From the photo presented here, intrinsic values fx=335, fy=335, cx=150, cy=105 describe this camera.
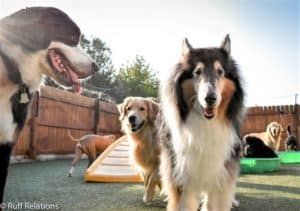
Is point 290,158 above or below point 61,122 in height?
below

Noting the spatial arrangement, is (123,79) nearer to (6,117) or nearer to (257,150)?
(257,150)

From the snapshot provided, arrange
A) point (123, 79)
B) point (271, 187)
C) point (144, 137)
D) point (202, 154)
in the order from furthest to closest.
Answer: point (123, 79), point (271, 187), point (144, 137), point (202, 154)

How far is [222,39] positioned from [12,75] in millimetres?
1003

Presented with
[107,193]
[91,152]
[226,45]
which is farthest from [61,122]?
[226,45]

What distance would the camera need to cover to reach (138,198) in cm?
237

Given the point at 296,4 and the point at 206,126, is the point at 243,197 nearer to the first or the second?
the point at 206,126

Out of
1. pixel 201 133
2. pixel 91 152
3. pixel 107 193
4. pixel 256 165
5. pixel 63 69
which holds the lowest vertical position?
pixel 107 193

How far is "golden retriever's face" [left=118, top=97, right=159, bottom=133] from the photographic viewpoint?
235 cm

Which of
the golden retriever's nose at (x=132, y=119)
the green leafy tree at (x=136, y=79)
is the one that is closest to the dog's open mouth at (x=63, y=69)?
the golden retriever's nose at (x=132, y=119)

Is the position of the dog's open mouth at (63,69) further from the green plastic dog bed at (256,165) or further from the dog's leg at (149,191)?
the green plastic dog bed at (256,165)

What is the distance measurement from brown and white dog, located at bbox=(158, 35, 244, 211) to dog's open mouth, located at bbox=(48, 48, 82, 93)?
0.55m

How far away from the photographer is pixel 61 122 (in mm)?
4645

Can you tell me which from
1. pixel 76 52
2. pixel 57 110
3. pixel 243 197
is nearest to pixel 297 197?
pixel 243 197

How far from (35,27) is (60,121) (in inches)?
138
